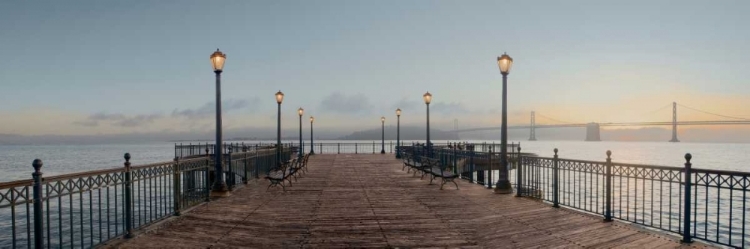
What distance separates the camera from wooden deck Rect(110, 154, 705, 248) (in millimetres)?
7039

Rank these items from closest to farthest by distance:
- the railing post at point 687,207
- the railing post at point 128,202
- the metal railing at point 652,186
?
the metal railing at point 652,186 < the railing post at point 687,207 < the railing post at point 128,202

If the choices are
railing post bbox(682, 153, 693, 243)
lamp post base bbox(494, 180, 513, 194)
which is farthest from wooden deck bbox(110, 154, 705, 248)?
lamp post base bbox(494, 180, 513, 194)

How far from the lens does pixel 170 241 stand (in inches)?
281

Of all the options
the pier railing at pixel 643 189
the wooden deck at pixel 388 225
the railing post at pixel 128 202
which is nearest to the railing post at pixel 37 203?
the wooden deck at pixel 388 225

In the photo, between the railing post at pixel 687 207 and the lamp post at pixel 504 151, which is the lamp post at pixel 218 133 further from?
the railing post at pixel 687 207

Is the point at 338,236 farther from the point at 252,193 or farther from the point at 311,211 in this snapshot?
the point at 252,193

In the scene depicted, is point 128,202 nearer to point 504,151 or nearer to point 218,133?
point 218,133

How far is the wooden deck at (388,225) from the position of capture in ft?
23.1

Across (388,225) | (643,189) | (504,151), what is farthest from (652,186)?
(388,225)

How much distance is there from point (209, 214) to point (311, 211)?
2.06 m

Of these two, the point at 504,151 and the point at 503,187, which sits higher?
the point at 504,151

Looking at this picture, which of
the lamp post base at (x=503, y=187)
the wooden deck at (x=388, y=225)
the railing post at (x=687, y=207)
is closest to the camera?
the railing post at (x=687, y=207)

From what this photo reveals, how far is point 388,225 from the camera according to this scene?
26.9ft

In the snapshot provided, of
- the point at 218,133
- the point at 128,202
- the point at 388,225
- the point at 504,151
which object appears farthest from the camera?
the point at 504,151
